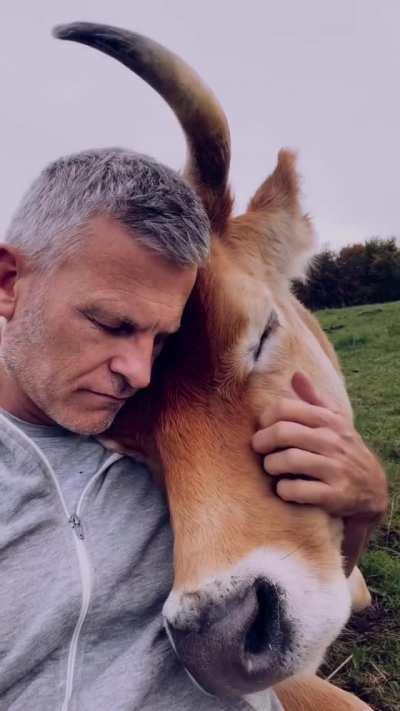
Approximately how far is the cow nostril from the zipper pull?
50 centimetres

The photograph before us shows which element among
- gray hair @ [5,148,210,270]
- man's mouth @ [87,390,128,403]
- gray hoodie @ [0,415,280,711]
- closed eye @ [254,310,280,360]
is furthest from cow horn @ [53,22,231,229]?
gray hoodie @ [0,415,280,711]

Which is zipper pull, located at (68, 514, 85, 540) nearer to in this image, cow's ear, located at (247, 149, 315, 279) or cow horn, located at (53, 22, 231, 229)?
cow horn, located at (53, 22, 231, 229)

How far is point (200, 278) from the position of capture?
7.91 ft

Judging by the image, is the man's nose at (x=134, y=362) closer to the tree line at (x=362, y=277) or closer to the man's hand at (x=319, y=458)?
the man's hand at (x=319, y=458)

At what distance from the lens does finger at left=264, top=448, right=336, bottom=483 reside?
2.15 m

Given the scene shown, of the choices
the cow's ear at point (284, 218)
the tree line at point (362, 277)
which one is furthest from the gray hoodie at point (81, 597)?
the tree line at point (362, 277)

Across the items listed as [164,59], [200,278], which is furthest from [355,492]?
[164,59]

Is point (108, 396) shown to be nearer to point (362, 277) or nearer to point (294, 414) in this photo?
point (294, 414)

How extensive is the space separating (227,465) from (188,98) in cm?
117

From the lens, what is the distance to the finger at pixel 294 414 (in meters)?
2.27

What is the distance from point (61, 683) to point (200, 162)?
1733 millimetres

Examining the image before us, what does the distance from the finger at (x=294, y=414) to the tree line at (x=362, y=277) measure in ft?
71.1

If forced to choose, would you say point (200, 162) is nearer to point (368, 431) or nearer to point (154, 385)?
point (154, 385)

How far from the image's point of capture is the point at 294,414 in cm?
228
